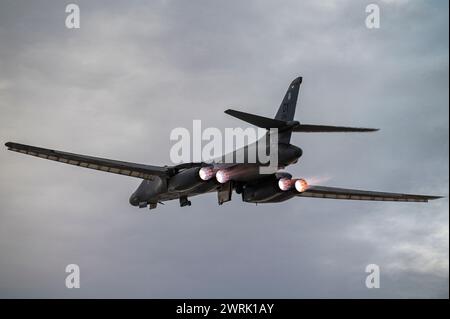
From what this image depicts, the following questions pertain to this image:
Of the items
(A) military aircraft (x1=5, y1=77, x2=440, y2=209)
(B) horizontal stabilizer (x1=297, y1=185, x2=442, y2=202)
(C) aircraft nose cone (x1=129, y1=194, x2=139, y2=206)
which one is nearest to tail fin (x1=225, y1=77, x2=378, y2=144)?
(A) military aircraft (x1=5, y1=77, x2=440, y2=209)

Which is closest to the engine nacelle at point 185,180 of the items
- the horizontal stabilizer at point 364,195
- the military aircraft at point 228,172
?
the military aircraft at point 228,172

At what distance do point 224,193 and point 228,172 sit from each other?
3394mm

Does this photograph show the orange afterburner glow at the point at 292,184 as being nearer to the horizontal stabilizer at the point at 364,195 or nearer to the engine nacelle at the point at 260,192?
the engine nacelle at the point at 260,192

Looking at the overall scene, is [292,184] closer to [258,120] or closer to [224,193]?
[224,193]

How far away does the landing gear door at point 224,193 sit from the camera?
145 feet

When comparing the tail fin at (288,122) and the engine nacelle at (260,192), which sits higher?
the tail fin at (288,122)

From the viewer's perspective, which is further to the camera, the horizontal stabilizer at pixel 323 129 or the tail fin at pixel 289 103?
the tail fin at pixel 289 103

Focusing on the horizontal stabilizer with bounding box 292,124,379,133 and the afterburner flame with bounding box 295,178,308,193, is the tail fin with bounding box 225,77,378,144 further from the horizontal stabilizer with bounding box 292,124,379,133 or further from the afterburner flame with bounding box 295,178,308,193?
the afterburner flame with bounding box 295,178,308,193

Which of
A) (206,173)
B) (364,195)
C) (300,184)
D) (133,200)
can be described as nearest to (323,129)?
(300,184)

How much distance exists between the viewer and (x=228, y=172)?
136ft
